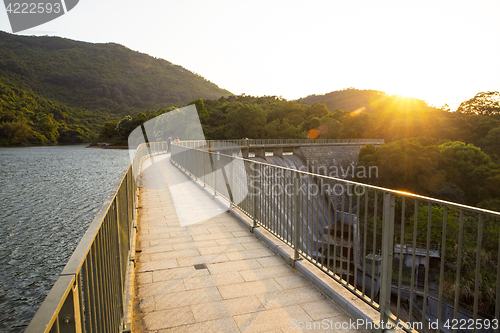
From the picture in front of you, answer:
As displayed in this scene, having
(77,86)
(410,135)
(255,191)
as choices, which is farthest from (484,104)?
(77,86)

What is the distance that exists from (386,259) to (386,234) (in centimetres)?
22

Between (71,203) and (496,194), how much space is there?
1626 inches

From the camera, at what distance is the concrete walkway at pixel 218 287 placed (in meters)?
2.78

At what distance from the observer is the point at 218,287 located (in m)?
3.43

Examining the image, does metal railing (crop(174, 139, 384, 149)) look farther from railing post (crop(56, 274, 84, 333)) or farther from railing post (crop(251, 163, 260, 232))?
railing post (crop(56, 274, 84, 333))

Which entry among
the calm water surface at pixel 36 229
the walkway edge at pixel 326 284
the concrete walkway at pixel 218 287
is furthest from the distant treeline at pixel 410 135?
the concrete walkway at pixel 218 287

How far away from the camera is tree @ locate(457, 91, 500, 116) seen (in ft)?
207

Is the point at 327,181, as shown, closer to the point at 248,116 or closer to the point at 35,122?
the point at 248,116

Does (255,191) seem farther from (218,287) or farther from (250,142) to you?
(250,142)

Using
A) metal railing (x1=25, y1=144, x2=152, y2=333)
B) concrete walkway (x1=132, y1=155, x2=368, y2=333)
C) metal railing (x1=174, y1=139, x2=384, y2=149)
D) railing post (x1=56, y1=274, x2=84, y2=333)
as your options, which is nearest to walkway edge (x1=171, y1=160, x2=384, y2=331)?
concrete walkway (x1=132, y1=155, x2=368, y2=333)

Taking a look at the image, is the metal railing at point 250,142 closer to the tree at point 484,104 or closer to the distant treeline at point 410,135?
the distant treeline at point 410,135

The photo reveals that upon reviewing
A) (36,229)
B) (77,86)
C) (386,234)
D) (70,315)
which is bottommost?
(36,229)

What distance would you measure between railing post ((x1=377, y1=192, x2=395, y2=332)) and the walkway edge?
0.11 metres

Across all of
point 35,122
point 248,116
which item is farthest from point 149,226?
point 35,122
